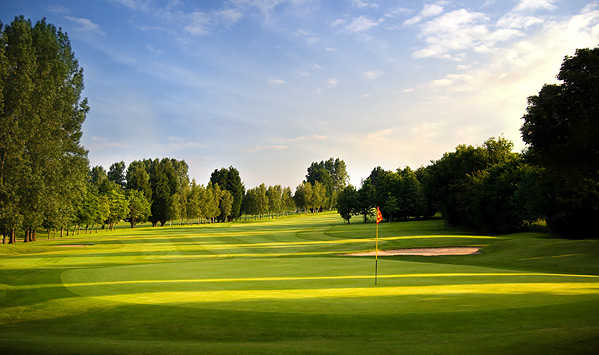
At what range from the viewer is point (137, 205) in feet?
289

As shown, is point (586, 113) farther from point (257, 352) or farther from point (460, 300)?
point (257, 352)

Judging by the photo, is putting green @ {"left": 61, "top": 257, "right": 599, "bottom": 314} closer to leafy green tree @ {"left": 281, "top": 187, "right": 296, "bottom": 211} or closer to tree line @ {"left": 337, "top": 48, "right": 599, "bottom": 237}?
tree line @ {"left": 337, "top": 48, "right": 599, "bottom": 237}

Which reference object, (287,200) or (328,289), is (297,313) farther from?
(287,200)

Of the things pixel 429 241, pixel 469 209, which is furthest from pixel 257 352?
pixel 469 209

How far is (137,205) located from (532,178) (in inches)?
3222

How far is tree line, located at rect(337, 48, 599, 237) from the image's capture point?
18.1m

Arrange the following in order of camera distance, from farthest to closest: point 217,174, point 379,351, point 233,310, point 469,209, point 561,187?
point 217,174
point 469,209
point 561,187
point 233,310
point 379,351

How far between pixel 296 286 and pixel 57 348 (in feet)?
28.2

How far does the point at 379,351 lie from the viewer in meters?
5.75

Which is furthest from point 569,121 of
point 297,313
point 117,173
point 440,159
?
point 117,173

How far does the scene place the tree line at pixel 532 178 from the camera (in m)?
18.1

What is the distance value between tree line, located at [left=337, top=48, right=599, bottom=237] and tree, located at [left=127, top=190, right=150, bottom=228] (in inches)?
1936

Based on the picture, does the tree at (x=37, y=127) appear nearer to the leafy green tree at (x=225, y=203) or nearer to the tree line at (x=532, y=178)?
the tree line at (x=532, y=178)

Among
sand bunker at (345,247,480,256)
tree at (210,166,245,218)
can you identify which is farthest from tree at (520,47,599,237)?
tree at (210,166,245,218)
